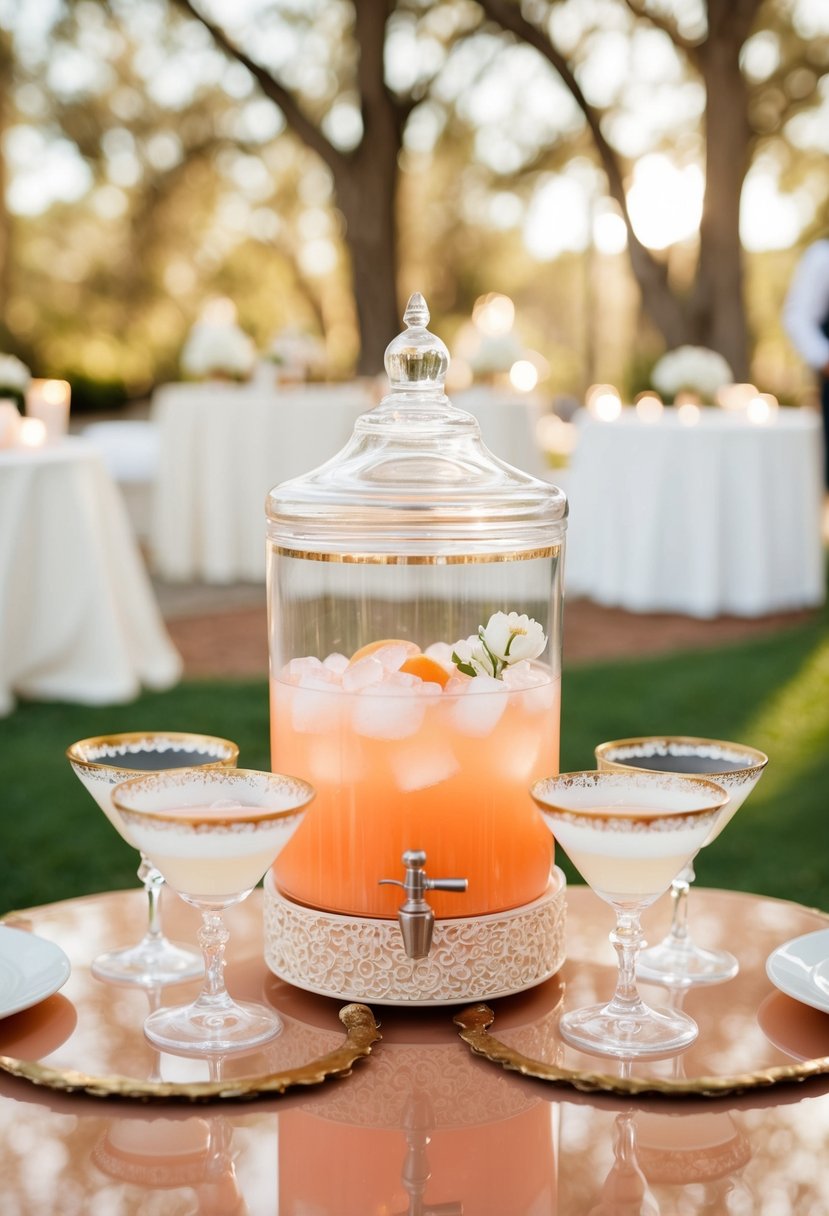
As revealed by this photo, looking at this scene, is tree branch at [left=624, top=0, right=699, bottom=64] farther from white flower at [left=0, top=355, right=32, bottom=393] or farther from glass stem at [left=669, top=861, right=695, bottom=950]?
glass stem at [left=669, top=861, right=695, bottom=950]

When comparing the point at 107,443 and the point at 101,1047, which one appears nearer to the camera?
the point at 101,1047

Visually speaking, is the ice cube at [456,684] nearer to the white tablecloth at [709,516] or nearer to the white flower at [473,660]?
the white flower at [473,660]

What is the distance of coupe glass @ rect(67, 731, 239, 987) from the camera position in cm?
133

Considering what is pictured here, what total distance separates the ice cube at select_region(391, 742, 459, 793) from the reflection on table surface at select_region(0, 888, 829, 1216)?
0.23 m

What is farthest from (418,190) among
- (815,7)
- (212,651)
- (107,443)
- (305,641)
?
(305,641)

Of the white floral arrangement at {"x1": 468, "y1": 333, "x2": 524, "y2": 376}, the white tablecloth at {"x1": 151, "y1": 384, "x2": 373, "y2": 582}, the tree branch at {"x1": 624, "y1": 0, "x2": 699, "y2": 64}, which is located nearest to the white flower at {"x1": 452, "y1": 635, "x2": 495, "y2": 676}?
the white tablecloth at {"x1": 151, "y1": 384, "x2": 373, "y2": 582}

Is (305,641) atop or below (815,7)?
below

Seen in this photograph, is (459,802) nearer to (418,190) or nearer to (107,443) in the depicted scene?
(107,443)

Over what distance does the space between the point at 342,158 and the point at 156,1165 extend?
12.2 meters

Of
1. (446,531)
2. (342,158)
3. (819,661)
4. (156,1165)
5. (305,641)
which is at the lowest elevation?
(819,661)

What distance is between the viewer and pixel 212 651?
264 inches

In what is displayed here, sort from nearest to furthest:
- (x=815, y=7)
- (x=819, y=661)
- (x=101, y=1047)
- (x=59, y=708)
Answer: (x=101, y=1047), (x=59, y=708), (x=819, y=661), (x=815, y=7)

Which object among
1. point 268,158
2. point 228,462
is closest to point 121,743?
point 228,462

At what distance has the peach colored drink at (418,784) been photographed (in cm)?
125
